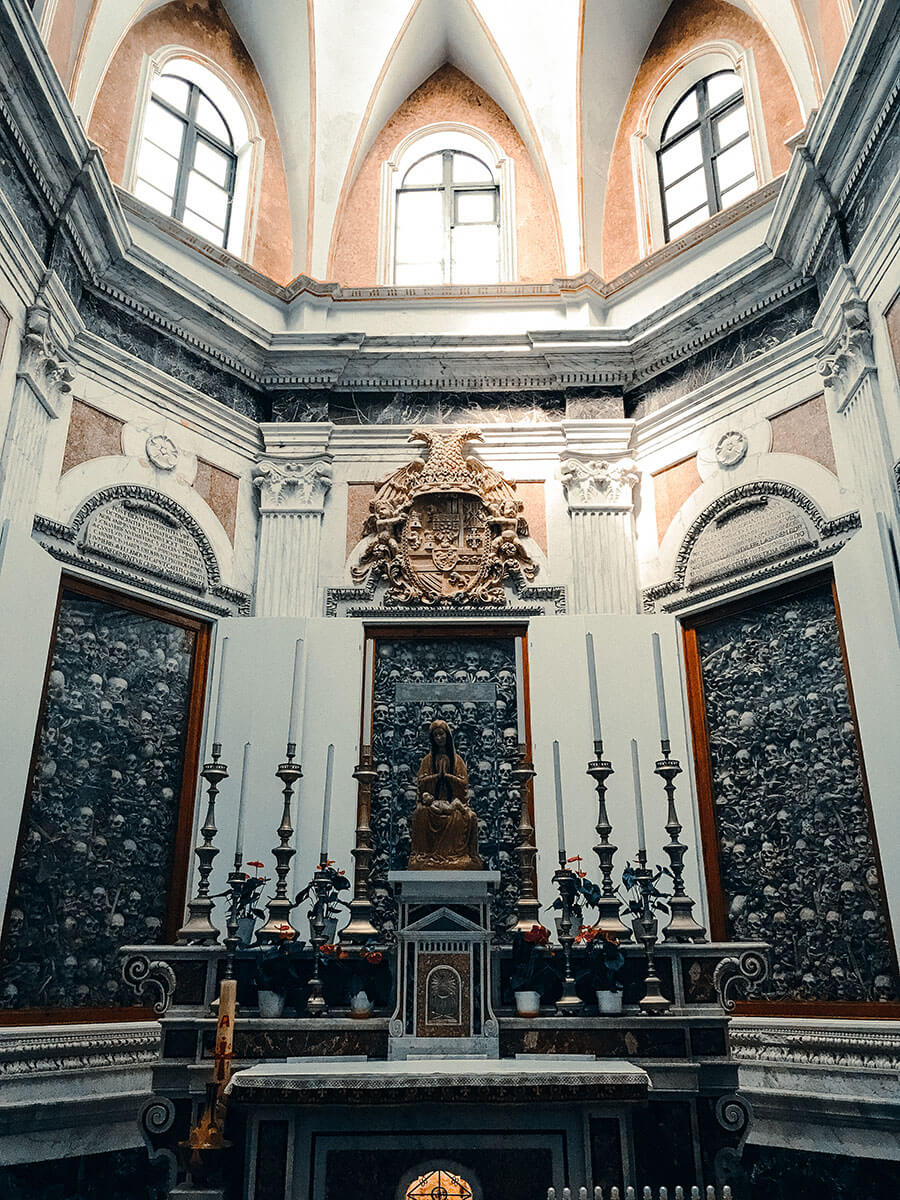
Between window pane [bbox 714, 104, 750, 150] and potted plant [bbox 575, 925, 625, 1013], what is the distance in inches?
322

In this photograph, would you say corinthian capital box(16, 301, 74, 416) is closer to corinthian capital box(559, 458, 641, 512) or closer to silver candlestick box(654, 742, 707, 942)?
corinthian capital box(559, 458, 641, 512)

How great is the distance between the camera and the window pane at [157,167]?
9883mm

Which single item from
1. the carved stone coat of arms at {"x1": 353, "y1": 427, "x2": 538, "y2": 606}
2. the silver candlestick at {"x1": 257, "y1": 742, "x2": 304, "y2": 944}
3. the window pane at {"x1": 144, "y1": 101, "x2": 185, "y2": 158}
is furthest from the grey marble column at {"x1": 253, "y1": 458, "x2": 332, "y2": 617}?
the silver candlestick at {"x1": 257, "y1": 742, "x2": 304, "y2": 944}

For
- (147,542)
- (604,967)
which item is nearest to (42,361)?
(147,542)

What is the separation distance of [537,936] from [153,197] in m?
8.16

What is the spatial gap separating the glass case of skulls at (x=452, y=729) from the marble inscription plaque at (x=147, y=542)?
183cm

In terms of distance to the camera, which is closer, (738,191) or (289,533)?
(289,533)

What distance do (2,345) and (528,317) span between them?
5.48 m

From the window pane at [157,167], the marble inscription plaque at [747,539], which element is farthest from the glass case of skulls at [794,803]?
the window pane at [157,167]

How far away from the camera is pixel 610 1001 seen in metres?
4.96

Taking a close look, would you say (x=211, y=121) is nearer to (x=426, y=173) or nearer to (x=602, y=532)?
(x=426, y=173)

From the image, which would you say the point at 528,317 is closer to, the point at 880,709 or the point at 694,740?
the point at 694,740

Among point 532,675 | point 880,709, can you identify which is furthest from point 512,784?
point 880,709

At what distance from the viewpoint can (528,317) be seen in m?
10.7
